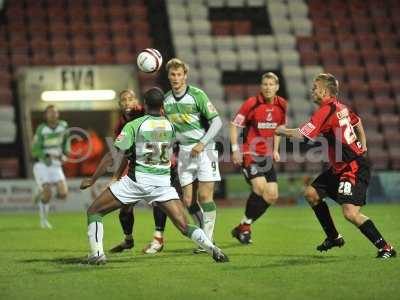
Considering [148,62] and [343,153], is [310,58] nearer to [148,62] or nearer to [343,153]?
[148,62]

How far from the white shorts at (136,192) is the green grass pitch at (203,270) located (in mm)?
609

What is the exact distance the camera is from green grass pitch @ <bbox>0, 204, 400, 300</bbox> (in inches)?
250

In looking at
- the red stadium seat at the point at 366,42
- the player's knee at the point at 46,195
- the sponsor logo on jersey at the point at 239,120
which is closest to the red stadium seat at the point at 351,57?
the red stadium seat at the point at 366,42

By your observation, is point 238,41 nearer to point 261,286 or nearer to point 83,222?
point 83,222

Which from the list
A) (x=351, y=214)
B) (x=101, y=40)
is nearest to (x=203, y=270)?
(x=351, y=214)

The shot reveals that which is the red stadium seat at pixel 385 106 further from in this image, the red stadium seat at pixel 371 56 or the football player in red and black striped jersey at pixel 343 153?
the football player in red and black striped jersey at pixel 343 153

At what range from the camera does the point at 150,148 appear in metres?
7.79

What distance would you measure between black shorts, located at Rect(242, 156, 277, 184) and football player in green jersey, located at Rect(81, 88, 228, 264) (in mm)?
2676

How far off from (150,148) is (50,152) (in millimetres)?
6569

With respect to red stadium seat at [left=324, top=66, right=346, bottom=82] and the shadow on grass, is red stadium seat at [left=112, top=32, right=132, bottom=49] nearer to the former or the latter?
red stadium seat at [left=324, top=66, right=346, bottom=82]

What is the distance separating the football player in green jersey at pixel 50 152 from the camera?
548 inches

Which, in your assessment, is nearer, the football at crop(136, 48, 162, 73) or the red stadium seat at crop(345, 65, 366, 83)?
the football at crop(136, 48, 162, 73)

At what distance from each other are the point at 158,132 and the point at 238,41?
1505 centimetres

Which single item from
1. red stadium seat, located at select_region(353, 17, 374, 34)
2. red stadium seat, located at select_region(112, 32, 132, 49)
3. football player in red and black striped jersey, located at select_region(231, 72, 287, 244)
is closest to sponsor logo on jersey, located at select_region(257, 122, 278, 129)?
football player in red and black striped jersey, located at select_region(231, 72, 287, 244)
